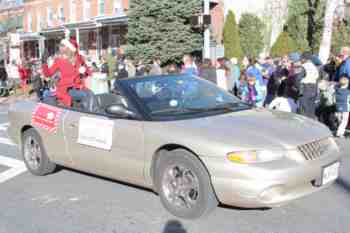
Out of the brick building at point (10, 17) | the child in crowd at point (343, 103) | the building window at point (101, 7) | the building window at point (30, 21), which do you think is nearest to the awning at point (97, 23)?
the building window at point (101, 7)

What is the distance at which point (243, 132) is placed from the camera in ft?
14.5

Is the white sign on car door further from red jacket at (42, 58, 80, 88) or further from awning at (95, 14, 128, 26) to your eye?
awning at (95, 14, 128, 26)

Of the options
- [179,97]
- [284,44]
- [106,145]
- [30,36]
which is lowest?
[106,145]

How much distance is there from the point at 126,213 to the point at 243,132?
157 cm

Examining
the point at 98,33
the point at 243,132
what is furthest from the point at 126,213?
the point at 98,33

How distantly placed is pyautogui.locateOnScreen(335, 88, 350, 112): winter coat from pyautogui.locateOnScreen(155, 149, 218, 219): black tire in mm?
5425

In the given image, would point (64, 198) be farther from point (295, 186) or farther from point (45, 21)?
point (45, 21)

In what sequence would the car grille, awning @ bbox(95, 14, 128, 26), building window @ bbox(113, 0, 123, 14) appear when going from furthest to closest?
building window @ bbox(113, 0, 123, 14), awning @ bbox(95, 14, 128, 26), the car grille

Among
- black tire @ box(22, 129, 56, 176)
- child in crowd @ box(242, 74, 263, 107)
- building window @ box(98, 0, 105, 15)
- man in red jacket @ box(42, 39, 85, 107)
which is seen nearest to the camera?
black tire @ box(22, 129, 56, 176)

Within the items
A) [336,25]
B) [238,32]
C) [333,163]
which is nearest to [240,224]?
[333,163]

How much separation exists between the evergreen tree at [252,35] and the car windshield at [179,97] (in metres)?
20.8

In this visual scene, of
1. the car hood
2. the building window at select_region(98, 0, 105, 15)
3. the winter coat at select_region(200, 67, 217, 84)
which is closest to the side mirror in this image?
the car hood

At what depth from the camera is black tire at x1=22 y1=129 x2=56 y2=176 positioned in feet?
21.1

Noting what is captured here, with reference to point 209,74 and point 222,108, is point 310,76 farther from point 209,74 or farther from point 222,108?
point 222,108
